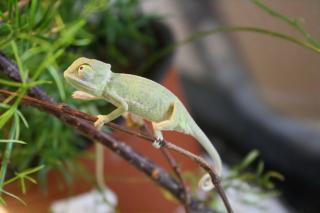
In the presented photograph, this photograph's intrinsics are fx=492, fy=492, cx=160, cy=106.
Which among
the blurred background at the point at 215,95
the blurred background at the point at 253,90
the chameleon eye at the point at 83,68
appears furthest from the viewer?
the blurred background at the point at 253,90

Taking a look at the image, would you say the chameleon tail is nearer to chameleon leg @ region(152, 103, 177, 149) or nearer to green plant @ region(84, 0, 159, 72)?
chameleon leg @ region(152, 103, 177, 149)

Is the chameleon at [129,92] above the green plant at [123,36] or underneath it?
underneath

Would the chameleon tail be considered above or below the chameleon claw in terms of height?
above

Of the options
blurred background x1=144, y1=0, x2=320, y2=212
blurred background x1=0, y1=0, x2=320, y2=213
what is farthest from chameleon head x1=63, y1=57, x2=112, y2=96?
blurred background x1=144, y1=0, x2=320, y2=212

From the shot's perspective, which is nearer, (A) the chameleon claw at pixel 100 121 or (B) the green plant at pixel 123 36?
(A) the chameleon claw at pixel 100 121

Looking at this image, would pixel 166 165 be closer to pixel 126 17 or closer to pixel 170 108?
pixel 126 17

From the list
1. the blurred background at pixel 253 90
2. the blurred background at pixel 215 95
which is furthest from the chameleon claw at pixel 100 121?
the blurred background at pixel 253 90

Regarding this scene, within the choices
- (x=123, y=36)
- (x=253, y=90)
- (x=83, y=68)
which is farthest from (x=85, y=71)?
(x=253, y=90)

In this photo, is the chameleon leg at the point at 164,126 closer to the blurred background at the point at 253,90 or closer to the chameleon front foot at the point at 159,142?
the chameleon front foot at the point at 159,142
